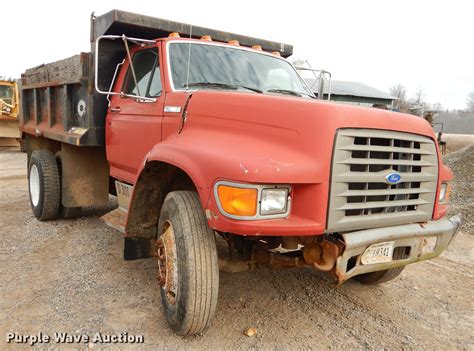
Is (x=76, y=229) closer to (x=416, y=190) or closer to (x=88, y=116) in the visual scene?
(x=88, y=116)

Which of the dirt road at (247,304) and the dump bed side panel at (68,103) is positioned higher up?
the dump bed side panel at (68,103)

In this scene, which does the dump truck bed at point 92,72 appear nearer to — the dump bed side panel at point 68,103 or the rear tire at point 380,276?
the dump bed side panel at point 68,103

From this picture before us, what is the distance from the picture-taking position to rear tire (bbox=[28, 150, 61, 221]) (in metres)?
5.59

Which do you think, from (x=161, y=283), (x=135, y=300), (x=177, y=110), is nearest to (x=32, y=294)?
(x=135, y=300)

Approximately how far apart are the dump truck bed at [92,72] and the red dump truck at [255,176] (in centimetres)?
15

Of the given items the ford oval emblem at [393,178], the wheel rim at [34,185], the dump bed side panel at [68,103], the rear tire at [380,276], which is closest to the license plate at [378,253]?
the ford oval emblem at [393,178]

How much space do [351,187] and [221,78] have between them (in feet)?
5.66

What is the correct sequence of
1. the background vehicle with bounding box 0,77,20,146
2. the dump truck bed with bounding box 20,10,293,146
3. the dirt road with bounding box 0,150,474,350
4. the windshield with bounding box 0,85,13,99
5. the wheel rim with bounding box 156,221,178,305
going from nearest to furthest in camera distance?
the wheel rim with bounding box 156,221,178,305
the dirt road with bounding box 0,150,474,350
the dump truck bed with bounding box 20,10,293,146
the background vehicle with bounding box 0,77,20,146
the windshield with bounding box 0,85,13,99

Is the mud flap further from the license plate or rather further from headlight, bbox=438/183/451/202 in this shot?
headlight, bbox=438/183/451/202

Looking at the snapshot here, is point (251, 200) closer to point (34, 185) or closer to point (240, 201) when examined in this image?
point (240, 201)

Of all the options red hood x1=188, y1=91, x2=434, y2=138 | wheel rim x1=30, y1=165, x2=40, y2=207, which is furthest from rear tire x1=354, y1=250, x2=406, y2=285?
wheel rim x1=30, y1=165, x2=40, y2=207

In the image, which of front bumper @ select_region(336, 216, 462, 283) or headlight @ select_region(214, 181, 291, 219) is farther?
front bumper @ select_region(336, 216, 462, 283)

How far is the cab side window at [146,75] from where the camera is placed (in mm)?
3858

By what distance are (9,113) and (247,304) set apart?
16.0 m
